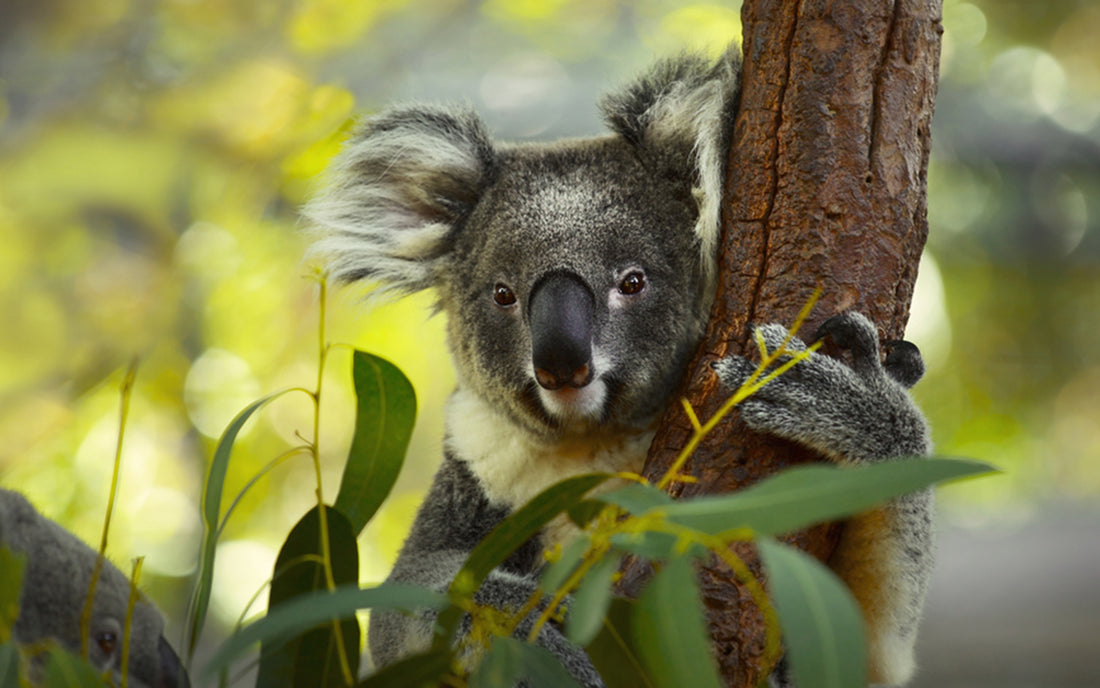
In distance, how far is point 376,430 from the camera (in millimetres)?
1341

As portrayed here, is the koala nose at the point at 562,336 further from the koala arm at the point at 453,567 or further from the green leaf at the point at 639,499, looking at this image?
the green leaf at the point at 639,499

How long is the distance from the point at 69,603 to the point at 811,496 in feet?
4.87

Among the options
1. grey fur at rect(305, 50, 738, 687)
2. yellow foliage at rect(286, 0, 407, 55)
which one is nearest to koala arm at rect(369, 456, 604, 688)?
grey fur at rect(305, 50, 738, 687)

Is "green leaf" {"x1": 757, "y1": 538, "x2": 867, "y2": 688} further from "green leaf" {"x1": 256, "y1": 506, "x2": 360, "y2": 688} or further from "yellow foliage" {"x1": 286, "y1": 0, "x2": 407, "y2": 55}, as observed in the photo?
"yellow foliage" {"x1": 286, "y1": 0, "x2": 407, "y2": 55}

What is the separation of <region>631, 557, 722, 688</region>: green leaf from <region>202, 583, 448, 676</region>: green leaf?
204mm

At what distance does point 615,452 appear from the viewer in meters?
2.08

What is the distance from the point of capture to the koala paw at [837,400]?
1541 mm

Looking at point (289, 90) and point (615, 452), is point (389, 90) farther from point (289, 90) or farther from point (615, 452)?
point (615, 452)

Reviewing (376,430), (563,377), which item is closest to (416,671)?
(376,430)

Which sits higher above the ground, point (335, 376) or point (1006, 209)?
point (1006, 209)

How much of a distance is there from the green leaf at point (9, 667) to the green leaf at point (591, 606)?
59cm

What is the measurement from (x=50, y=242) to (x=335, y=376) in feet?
6.02

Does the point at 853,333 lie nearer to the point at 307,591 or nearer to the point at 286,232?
the point at 307,591

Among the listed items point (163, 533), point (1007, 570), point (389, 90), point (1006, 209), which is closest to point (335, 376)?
point (163, 533)
